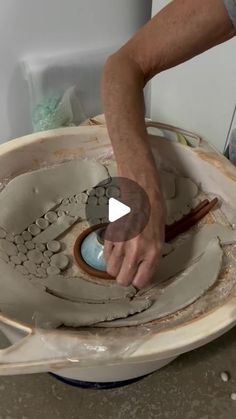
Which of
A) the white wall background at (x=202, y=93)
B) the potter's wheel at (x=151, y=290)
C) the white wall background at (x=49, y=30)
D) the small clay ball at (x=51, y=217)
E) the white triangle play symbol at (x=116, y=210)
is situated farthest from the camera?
the white wall background at (x=49, y=30)

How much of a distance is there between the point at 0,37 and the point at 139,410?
818 mm

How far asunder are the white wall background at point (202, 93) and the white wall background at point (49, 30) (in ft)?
0.35

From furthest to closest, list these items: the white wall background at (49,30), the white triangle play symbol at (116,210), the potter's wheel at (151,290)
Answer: the white wall background at (49,30)
the white triangle play symbol at (116,210)
the potter's wheel at (151,290)

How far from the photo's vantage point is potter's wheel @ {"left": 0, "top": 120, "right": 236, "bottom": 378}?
0.69 meters

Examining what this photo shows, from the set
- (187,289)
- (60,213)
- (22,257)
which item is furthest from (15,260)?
(187,289)

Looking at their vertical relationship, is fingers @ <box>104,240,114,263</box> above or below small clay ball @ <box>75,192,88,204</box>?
above

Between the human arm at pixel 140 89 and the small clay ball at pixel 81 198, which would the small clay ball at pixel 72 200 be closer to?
the small clay ball at pixel 81 198

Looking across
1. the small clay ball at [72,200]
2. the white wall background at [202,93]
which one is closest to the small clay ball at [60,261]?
the small clay ball at [72,200]

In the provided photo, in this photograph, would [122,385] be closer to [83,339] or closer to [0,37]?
[83,339]

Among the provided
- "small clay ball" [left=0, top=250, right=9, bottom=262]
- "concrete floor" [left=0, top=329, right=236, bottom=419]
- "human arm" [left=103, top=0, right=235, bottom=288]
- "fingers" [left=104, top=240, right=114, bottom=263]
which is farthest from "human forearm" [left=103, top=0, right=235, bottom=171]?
"concrete floor" [left=0, top=329, right=236, bottom=419]

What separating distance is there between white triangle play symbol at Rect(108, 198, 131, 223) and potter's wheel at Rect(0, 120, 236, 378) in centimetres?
7

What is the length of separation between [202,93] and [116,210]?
423 millimetres

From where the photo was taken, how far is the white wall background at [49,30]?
3.92ft

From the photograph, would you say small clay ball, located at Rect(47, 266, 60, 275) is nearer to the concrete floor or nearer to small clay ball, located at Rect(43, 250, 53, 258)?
small clay ball, located at Rect(43, 250, 53, 258)
